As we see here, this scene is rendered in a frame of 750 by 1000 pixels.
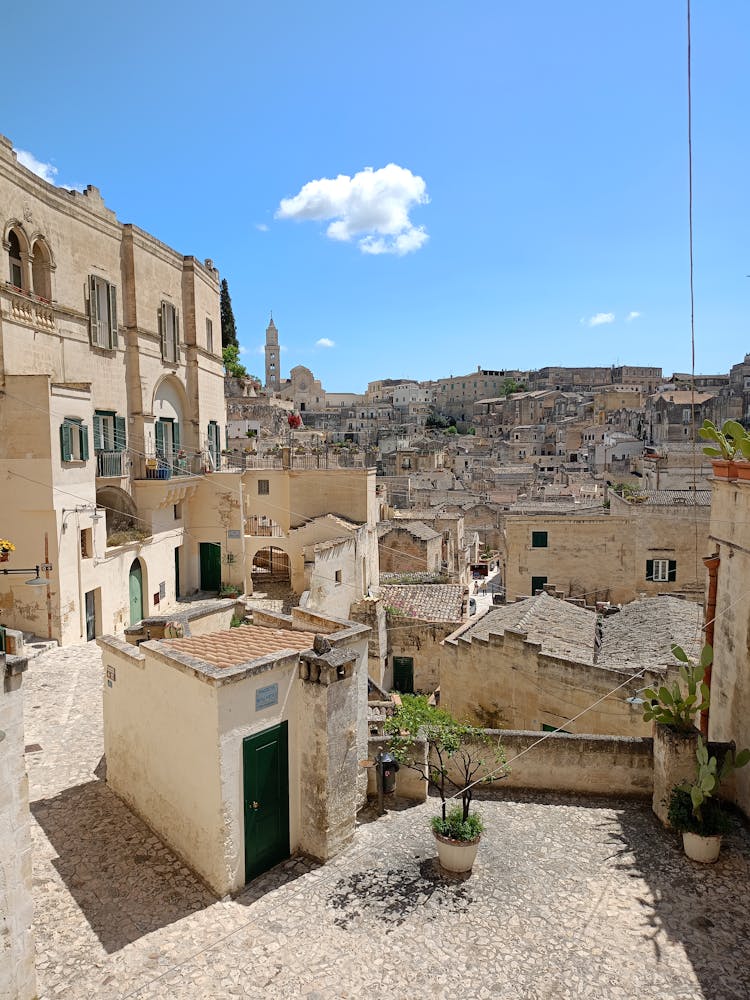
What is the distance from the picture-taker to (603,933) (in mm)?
7332

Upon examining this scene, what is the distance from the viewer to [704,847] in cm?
845

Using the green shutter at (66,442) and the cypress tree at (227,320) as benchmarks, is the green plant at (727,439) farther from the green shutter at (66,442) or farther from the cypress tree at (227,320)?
the cypress tree at (227,320)

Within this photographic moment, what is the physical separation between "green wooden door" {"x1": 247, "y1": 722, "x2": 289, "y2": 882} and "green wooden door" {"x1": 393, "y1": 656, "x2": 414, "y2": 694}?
46.0ft

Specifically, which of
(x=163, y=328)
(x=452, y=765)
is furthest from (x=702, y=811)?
(x=163, y=328)

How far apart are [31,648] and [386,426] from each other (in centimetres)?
9159

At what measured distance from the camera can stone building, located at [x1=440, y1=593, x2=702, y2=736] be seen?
13742 mm

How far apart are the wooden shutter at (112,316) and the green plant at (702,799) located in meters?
19.5

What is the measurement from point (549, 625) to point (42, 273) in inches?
688

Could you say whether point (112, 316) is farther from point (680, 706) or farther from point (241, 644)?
point (680, 706)

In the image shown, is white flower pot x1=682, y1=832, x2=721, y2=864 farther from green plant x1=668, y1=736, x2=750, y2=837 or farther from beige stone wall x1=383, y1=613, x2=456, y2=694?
beige stone wall x1=383, y1=613, x2=456, y2=694

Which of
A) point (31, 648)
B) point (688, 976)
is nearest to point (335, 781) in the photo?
point (688, 976)

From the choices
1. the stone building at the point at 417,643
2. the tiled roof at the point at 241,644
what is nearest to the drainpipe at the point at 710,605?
the tiled roof at the point at 241,644

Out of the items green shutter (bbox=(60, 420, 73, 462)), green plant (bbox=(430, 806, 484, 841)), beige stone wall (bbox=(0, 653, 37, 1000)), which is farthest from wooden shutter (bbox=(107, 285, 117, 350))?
green plant (bbox=(430, 806, 484, 841))

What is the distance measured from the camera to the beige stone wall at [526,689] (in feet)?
44.9
